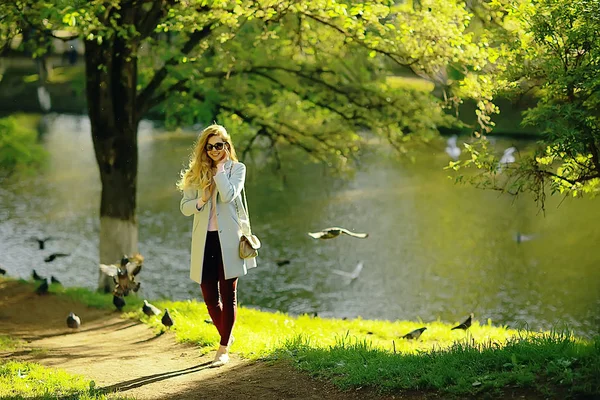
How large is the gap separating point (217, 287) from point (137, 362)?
1434mm

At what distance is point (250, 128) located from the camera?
17297 mm

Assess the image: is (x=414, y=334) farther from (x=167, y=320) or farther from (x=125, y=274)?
(x=125, y=274)

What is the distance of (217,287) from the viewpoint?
23.9 ft

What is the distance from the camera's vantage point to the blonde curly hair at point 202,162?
718 cm

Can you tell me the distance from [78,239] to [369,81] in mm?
10905

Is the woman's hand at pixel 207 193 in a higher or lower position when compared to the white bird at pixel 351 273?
higher

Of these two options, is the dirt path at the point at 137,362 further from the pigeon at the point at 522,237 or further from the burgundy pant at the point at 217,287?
the pigeon at the point at 522,237

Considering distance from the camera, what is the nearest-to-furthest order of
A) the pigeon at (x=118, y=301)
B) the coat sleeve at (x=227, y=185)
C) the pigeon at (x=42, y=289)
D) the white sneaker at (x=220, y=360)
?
the coat sleeve at (x=227, y=185) < the white sneaker at (x=220, y=360) < the pigeon at (x=118, y=301) < the pigeon at (x=42, y=289)

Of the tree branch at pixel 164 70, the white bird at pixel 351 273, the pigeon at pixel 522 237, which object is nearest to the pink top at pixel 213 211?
the tree branch at pixel 164 70

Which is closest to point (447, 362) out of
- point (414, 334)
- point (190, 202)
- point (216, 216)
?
point (216, 216)

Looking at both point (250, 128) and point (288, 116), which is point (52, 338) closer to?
point (288, 116)

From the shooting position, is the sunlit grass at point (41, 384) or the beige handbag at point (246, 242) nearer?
the sunlit grass at point (41, 384)

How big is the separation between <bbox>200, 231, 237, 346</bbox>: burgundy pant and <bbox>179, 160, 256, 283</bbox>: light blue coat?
0.07 metres

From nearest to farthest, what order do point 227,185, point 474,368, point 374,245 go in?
1. point 474,368
2. point 227,185
3. point 374,245
